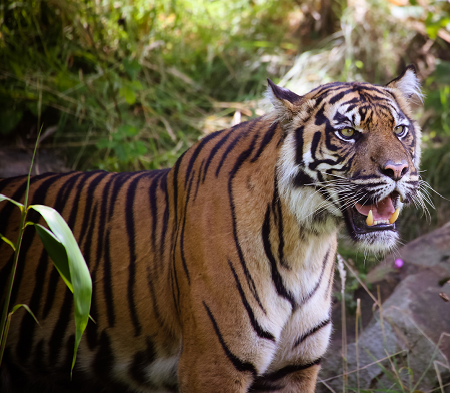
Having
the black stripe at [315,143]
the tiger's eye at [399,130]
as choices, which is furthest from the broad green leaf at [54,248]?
the tiger's eye at [399,130]

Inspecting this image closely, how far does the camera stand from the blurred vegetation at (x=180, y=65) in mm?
3908

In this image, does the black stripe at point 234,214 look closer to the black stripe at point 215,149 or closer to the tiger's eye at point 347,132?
the black stripe at point 215,149

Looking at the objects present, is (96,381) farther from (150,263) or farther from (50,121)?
(50,121)

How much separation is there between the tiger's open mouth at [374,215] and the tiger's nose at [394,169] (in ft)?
0.35

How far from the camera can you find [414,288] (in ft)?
9.88

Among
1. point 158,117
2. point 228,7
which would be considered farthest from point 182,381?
point 228,7

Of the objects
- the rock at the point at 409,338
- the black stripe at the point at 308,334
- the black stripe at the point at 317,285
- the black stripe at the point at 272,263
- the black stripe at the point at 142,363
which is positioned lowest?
the rock at the point at 409,338

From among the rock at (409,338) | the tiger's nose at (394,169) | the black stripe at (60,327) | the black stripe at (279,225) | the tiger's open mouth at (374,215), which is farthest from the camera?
the rock at (409,338)

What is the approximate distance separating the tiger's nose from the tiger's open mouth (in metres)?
0.11

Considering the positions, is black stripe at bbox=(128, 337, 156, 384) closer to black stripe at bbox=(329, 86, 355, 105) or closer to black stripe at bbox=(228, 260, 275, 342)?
black stripe at bbox=(228, 260, 275, 342)

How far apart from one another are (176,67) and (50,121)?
1.52 meters

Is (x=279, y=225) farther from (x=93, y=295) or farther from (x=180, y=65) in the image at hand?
(x=180, y=65)

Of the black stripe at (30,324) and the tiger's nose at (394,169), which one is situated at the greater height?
the tiger's nose at (394,169)

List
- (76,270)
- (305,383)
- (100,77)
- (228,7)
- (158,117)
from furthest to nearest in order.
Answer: (228,7)
(158,117)
(100,77)
(305,383)
(76,270)
